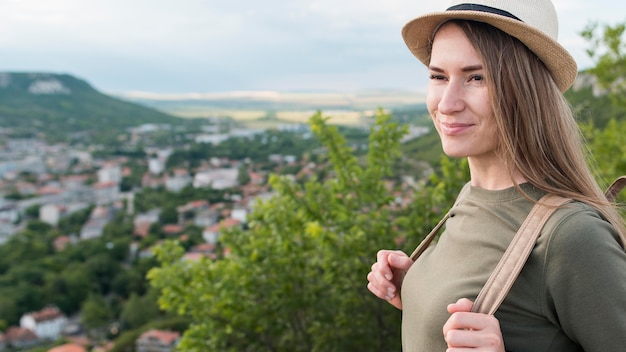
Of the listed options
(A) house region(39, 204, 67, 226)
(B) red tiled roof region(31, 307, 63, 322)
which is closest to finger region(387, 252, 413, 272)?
(B) red tiled roof region(31, 307, 63, 322)

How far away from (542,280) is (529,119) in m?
0.32

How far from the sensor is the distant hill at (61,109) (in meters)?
98.4

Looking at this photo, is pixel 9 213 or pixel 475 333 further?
pixel 9 213

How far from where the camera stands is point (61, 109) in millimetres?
106375

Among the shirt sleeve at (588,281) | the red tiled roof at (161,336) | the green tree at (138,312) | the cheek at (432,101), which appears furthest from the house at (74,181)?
the shirt sleeve at (588,281)

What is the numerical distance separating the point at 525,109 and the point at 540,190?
16 cm

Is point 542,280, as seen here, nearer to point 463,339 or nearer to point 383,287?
point 463,339

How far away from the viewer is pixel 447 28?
120cm

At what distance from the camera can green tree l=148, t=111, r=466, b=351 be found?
409cm

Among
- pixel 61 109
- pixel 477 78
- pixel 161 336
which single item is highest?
pixel 477 78

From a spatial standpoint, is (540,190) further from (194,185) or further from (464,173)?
(194,185)

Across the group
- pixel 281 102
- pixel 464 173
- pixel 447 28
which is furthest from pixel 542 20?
pixel 281 102

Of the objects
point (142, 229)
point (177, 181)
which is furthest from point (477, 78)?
point (177, 181)

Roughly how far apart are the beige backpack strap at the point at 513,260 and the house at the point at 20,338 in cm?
3875
